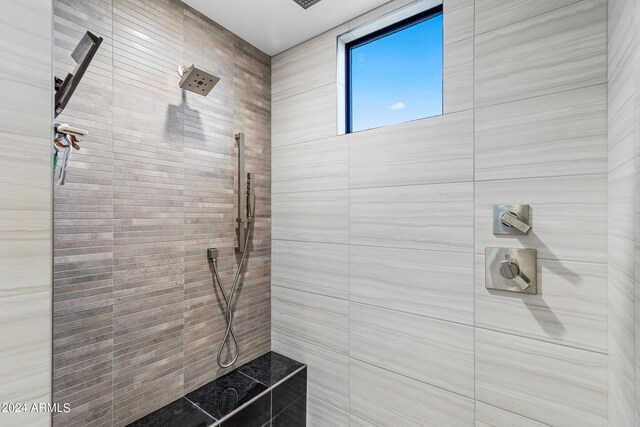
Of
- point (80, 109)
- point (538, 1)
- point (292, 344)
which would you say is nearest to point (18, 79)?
point (80, 109)

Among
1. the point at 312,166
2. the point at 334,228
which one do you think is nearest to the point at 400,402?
the point at 334,228

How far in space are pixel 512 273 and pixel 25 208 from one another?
1.40 metres

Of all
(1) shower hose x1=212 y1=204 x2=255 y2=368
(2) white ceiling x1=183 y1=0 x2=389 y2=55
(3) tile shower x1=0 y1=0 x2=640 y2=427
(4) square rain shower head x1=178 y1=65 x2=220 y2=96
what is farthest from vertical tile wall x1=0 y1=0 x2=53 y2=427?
(2) white ceiling x1=183 y1=0 x2=389 y2=55

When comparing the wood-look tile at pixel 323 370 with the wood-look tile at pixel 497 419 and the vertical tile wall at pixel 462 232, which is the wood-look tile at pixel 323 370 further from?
the wood-look tile at pixel 497 419

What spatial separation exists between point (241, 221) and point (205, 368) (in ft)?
2.62

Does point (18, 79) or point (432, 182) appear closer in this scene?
point (18, 79)

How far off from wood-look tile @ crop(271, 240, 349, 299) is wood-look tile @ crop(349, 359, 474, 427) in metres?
0.42

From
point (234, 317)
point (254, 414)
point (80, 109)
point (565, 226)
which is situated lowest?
point (254, 414)

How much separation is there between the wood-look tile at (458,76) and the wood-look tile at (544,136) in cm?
9

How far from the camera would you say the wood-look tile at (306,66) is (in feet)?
5.49

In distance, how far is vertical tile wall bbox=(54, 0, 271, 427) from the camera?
3.67ft

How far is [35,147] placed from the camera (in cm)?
55

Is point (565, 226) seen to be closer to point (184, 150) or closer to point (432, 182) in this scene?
point (432, 182)

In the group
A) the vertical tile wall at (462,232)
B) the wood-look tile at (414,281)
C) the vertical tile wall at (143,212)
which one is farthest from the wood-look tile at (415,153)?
the vertical tile wall at (143,212)
